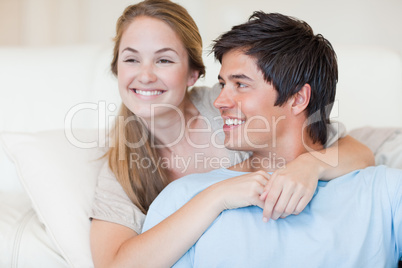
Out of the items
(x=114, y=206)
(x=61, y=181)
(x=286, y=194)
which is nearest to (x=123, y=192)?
(x=114, y=206)

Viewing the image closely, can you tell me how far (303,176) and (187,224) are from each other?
31cm

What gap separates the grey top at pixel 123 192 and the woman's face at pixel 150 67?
0.63 ft

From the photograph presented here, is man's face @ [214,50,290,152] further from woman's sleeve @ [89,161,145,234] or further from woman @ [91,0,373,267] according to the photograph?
woman's sleeve @ [89,161,145,234]

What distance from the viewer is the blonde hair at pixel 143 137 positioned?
1486 mm

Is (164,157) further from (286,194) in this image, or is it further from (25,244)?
(286,194)

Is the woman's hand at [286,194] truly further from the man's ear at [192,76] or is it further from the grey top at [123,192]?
the man's ear at [192,76]

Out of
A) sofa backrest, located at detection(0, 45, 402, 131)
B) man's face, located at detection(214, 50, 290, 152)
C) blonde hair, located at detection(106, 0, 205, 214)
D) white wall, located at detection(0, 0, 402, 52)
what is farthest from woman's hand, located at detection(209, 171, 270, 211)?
white wall, located at detection(0, 0, 402, 52)

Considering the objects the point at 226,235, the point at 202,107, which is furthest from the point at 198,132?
the point at 226,235

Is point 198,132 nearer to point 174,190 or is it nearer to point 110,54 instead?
point 174,190

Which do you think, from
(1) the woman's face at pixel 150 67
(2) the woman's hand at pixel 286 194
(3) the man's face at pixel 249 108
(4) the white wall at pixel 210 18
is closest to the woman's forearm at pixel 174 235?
(2) the woman's hand at pixel 286 194

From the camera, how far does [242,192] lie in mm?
1065

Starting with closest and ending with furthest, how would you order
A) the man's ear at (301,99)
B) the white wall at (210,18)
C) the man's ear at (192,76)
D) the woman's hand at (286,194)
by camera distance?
the woman's hand at (286,194), the man's ear at (301,99), the man's ear at (192,76), the white wall at (210,18)

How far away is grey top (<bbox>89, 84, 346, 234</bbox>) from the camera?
52.4 inches

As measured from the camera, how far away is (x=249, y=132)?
4.07 feet
